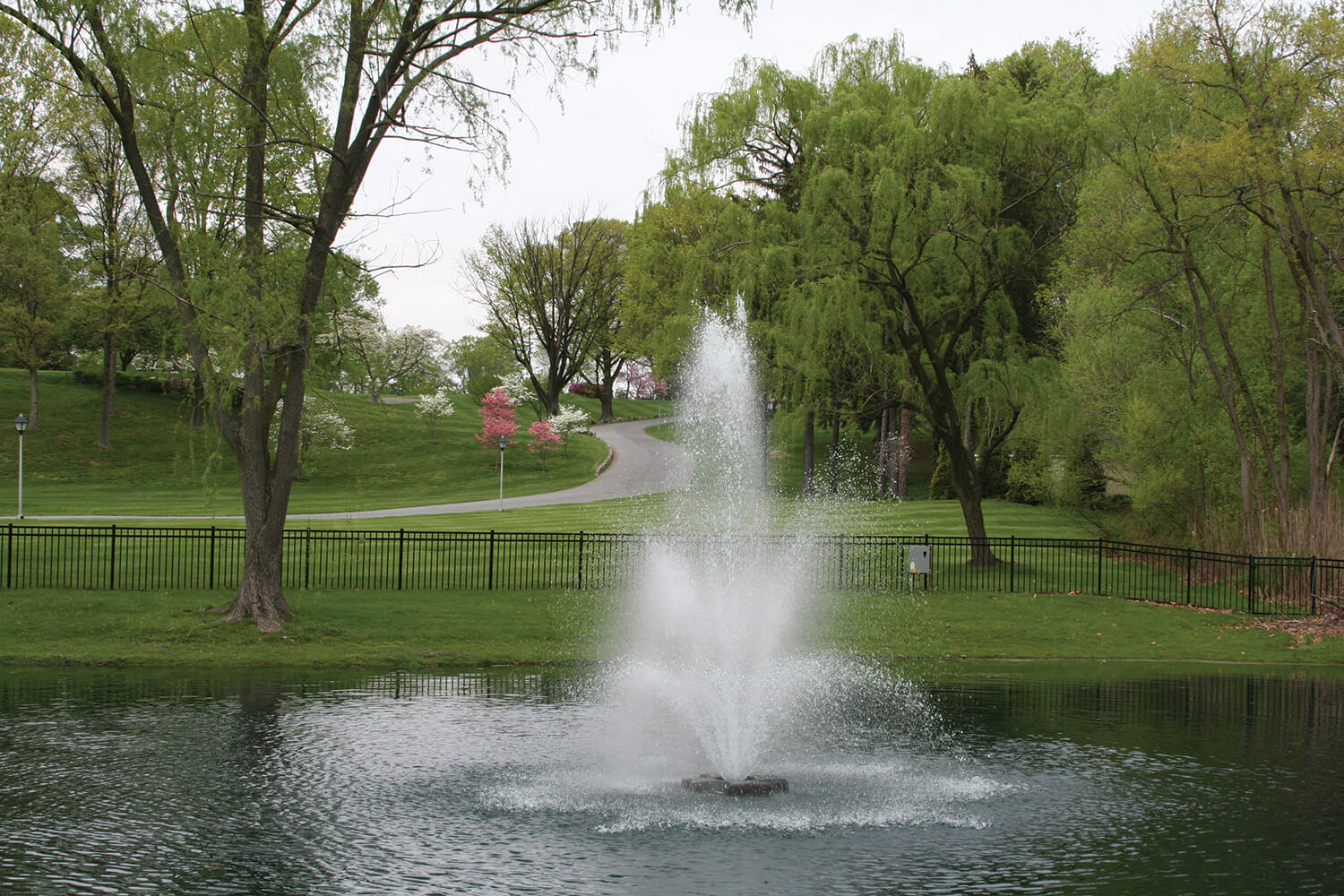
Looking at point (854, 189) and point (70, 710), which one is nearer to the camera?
point (70, 710)

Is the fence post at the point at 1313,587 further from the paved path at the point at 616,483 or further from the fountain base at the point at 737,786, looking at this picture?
the paved path at the point at 616,483

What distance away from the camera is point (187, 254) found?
18.4 m

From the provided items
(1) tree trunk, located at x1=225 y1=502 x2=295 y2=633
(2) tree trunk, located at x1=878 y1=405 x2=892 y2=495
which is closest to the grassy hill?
(2) tree trunk, located at x1=878 y1=405 x2=892 y2=495

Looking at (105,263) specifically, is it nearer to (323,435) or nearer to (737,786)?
(323,435)

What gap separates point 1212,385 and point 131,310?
45.2 metres

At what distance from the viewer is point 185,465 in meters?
49.2

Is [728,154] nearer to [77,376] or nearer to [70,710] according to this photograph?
[70,710]

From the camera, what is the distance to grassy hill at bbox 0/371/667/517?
43.1m

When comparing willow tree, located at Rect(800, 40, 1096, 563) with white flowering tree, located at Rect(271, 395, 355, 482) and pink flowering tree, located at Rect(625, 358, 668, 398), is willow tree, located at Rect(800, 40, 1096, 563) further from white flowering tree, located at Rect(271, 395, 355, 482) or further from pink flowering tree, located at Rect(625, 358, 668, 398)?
pink flowering tree, located at Rect(625, 358, 668, 398)

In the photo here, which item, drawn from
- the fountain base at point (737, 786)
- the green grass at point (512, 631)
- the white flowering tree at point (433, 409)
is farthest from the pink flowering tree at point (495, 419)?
the fountain base at point (737, 786)

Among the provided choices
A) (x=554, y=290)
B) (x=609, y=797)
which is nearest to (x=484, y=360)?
(x=554, y=290)

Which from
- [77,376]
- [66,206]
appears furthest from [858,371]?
[77,376]

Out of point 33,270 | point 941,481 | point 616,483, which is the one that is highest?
point 33,270

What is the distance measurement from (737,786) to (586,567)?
15.7 m
